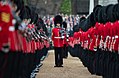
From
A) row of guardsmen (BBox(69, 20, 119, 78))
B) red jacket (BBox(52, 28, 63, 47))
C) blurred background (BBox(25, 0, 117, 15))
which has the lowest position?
blurred background (BBox(25, 0, 117, 15))

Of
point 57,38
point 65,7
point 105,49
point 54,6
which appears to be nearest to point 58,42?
point 57,38

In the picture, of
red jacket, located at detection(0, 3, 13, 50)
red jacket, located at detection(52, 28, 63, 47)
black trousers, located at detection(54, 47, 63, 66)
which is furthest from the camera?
black trousers, located at detection(54, 47, 63, 66)

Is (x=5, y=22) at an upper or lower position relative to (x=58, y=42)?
upper

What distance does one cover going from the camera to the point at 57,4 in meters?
92.6

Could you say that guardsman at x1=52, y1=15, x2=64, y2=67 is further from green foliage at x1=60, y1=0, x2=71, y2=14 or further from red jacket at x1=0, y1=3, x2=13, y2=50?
green foliage at x1=60, y1=0, x2=71, y2=14

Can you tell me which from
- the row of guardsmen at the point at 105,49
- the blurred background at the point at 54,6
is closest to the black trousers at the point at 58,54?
the row of guardsmen at the point at 105,49

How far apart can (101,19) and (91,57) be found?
2.54 metres

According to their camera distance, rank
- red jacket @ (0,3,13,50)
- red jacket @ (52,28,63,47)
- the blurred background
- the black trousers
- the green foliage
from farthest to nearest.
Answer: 1. the green foliage
2. the blurred background
3. the black trousers
4. red jacket @ (52,28,63,47)
5. red jacket @ (0,3,13,50)

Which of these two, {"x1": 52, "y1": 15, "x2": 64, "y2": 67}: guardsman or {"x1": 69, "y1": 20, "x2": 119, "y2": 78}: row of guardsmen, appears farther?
{"x1": 52, "y1": 15, "x2": 64, "y2": 67}: guardsman

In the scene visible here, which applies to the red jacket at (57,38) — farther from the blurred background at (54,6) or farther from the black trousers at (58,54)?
the blurred background at (54,6)

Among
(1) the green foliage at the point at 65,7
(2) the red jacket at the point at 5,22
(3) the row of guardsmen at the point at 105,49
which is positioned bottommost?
(1) the green foliage at the point at 65,7

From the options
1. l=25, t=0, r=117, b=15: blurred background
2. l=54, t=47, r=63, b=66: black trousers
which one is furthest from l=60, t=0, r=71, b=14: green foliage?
l=54, t=47, r=63, b=66: black trousers

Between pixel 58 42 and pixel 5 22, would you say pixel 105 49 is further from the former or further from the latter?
pixel 58 42

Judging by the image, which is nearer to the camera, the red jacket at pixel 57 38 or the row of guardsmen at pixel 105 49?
the row of guardsmen at pixel 105 49
